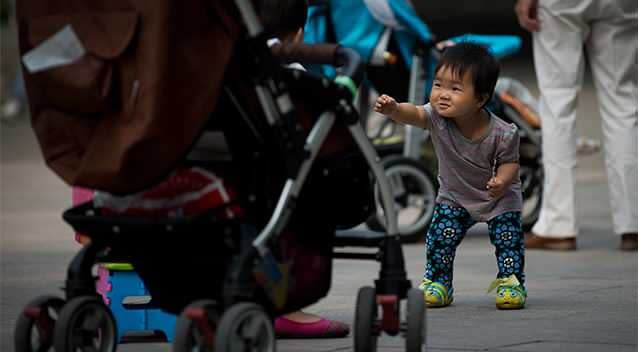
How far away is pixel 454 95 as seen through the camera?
5.70 metres

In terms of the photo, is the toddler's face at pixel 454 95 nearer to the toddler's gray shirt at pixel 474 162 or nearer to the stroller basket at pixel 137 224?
the toddler's gray shirt at pixel 474 162

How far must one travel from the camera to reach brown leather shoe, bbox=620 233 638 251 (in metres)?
7.95

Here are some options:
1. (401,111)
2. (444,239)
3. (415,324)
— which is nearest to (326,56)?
(401,111)

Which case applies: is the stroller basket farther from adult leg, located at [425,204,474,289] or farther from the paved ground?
adult leg, located at [425,204,474,289]

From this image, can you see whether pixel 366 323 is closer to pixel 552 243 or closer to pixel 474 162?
pixel 474 162

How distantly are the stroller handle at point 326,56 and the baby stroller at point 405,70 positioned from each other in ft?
11.2

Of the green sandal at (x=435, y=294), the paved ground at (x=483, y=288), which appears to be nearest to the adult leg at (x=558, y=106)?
the paved ground at (x=483, y=288)

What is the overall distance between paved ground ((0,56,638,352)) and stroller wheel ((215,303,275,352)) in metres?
0.93

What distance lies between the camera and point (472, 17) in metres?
36.5

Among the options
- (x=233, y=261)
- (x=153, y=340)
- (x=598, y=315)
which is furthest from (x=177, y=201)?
(x=598, y=315)

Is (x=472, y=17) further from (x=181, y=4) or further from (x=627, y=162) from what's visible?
(x=181, y=4)

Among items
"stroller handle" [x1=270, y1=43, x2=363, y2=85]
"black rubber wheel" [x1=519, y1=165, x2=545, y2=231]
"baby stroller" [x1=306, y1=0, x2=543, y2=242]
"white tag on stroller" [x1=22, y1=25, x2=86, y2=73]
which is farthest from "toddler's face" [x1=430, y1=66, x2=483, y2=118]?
"black rubber wheel" [x1=519, y1=165, x2=545, y2=231]

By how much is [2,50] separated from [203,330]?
64.4 ft

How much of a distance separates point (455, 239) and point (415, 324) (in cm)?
157
